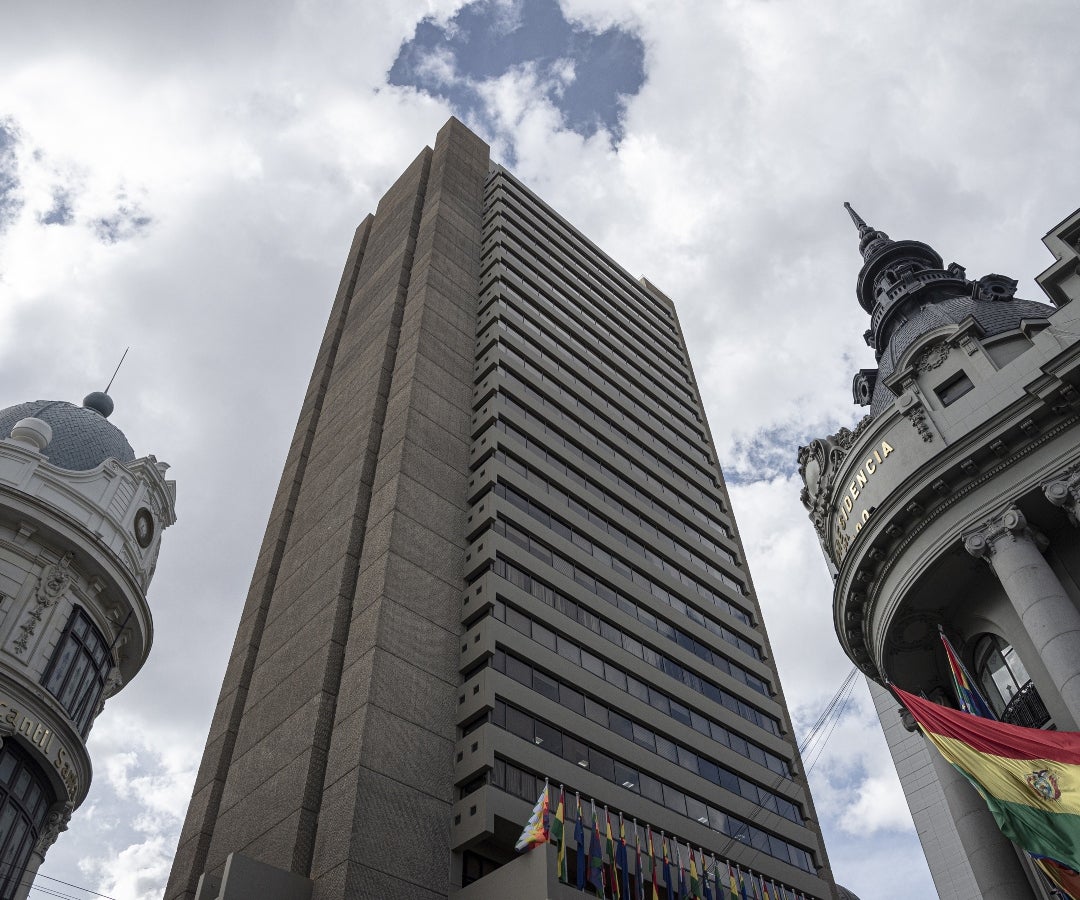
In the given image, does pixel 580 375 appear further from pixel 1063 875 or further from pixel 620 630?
pixel 1063 875

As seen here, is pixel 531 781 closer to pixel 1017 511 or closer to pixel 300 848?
pixel 300 848

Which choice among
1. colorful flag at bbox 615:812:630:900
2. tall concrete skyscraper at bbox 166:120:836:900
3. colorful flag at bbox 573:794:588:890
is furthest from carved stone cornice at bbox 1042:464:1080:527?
tall concrete skyscraper at bbox 166:120:836:900

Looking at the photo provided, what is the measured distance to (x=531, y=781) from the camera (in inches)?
1394

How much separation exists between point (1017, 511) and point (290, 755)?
2722cm

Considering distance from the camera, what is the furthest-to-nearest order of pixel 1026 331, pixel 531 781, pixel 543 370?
pixel 543 370 → pixel 531 781 → pixel 1026 331

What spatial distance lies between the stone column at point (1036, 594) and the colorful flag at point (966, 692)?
2.61 m

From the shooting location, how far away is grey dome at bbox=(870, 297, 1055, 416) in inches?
1336

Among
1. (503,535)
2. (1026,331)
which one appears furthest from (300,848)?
(1026,331)

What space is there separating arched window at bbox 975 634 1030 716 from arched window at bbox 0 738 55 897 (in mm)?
32357

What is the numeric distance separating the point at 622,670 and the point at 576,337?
1111 inches

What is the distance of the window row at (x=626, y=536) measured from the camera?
49531 millimetres

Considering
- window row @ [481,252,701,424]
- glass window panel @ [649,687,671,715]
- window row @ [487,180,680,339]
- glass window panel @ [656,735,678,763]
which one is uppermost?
window row @ [487,180,680,339]

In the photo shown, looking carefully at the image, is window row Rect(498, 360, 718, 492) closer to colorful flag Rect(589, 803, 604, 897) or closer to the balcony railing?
colorful flag Rect(589, 803, 604, 897)

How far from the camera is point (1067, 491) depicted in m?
26.1
